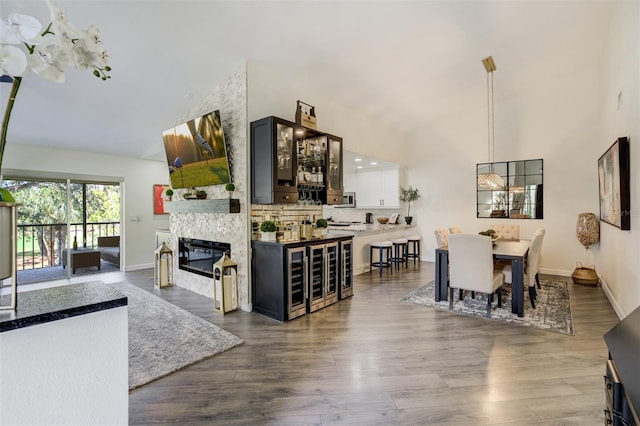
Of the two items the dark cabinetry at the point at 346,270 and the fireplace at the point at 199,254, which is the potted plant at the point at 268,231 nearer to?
the fireplace at the point at 199,254

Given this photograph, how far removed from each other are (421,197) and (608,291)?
13.7ft

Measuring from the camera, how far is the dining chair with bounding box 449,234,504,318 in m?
3.85

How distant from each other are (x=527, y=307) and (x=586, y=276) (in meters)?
2.23

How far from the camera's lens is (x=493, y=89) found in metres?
6.46

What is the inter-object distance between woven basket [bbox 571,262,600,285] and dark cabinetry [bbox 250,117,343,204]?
4.70 m

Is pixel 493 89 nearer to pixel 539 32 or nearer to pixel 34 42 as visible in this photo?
pixel 539 32

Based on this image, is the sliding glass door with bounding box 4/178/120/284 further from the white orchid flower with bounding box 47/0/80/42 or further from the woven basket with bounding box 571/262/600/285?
the woven basket with bounding box 571/262/600/285

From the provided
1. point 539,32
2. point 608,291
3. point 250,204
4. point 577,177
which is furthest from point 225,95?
point 577,177

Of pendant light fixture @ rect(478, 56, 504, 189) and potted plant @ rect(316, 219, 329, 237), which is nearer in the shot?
potted plant @ rect(316, 219, 329, 237)

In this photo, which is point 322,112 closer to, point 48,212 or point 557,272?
point 48,212

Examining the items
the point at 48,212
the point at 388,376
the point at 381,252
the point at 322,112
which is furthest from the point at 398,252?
the point at 48,212

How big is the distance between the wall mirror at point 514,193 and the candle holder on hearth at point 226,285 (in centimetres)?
545

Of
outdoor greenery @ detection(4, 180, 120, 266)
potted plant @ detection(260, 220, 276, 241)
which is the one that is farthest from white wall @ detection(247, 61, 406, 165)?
outdoor greenery @ detection(4, 180, 120, 266)

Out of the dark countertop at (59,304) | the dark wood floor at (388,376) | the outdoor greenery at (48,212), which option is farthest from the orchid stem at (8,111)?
the outdoor greenery at (48,212)
